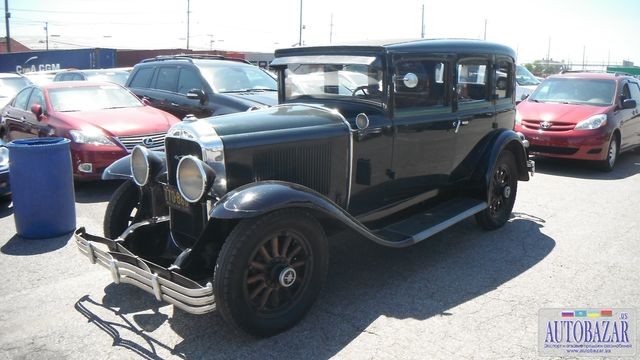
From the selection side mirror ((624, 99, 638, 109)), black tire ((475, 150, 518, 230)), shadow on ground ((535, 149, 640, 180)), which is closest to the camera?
black tire ((475, 150, 518, 230))

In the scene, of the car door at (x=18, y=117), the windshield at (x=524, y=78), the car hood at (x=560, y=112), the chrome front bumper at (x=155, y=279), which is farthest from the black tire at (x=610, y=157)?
the car door at (x=18, y=117)

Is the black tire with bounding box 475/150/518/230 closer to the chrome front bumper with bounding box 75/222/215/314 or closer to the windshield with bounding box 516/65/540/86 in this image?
the chrome front bumper with bounding box 75/222/215/314

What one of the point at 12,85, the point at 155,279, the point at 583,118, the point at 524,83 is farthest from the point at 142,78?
the point at 524,83

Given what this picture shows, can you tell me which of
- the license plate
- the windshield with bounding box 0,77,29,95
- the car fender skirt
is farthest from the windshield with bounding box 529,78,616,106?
the windshield with bounding box 0,77,29,95

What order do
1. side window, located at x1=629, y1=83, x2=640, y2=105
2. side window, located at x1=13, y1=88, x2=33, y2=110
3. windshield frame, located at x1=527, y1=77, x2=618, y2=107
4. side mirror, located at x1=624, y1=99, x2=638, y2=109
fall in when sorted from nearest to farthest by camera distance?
side window, located at x1=13, y1=88, x2=33, y2=110 → side mirror, located at x1=624, y1=99, x2=638, y2=109 → windshield frame, located at x1=527, y1=77, x2=618, y2=107 → side window, located at x1=629, y1=83, x2=640, y2=105

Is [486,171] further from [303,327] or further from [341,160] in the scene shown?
[303,327]

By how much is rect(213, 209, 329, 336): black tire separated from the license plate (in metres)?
0.76

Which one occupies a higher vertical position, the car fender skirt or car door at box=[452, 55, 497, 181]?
car door at box=[452, 55, 497, 181]

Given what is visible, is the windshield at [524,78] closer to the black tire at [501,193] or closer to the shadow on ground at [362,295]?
the black tire at [501,193]

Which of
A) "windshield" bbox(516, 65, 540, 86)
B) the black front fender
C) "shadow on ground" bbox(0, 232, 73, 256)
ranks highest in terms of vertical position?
"windshield" bbox(516, 65, 540, 86)

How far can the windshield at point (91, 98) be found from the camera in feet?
25.2

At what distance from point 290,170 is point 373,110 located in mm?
983

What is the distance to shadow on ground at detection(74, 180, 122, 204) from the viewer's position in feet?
21.7

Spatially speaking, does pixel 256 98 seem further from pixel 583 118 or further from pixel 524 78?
pixel 524 78
